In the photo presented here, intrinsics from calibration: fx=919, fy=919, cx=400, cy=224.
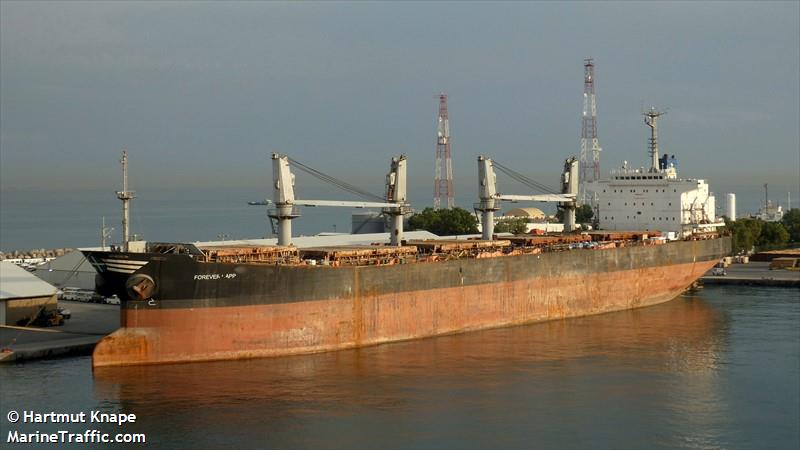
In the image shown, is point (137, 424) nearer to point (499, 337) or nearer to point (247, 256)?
A: point (247, 256)

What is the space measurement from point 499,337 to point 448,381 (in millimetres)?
6894

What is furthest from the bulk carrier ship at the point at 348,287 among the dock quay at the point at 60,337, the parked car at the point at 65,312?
the parked car at the point at 65,312

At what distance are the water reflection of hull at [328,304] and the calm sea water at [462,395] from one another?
61cm

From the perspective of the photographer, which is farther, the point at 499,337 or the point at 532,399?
the point at 499,337

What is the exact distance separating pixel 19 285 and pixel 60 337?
469cm

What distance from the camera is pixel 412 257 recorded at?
102 ft

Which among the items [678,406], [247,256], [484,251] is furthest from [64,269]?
[678,406]

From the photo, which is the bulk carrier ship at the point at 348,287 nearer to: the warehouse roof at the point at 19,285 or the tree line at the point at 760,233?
the warehouse roof at the point at 19,285

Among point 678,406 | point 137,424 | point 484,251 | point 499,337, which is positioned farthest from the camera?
point 484,251

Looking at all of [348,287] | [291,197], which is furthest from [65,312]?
[348,287]

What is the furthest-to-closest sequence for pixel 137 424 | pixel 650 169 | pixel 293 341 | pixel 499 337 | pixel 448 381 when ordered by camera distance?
pixel 650 169 < pixel 499 337 < pixel 293 341 < pixel 448 381 < pixel 137 424

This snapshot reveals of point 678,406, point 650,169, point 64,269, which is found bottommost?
point 678,406

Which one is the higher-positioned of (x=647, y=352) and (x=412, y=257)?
(x=412, y=257)

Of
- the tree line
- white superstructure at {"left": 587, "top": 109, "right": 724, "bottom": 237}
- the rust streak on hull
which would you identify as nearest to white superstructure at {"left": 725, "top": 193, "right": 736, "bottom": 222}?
the tree line
